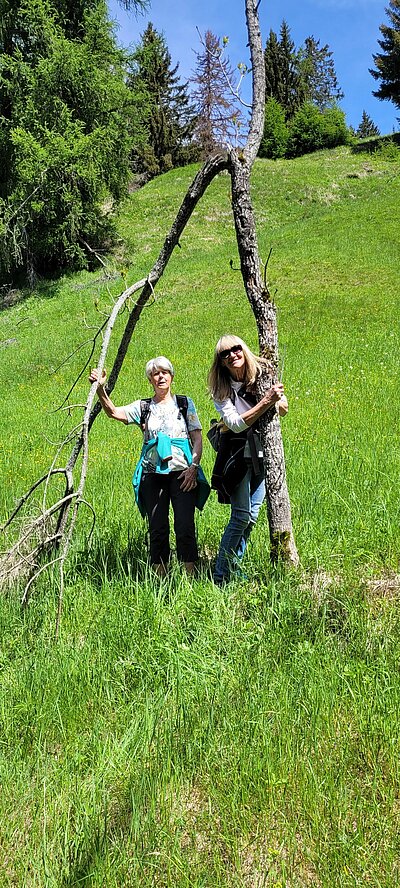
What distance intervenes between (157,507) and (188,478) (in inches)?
12.7

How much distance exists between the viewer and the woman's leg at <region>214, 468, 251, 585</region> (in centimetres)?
415

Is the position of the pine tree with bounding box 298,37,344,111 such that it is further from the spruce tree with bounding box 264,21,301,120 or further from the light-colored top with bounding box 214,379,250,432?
the light-colored top with bounding box 214,379,250,432

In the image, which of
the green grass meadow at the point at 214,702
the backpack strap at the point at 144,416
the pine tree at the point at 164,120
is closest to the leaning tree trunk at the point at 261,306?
the green grass meadow at the point at 214,702

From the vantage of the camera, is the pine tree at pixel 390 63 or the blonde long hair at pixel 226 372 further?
the pine tree at pixel 390 63

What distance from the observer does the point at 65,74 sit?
24.8m

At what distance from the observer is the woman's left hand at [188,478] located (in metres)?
4.29

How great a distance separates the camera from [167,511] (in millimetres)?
4398

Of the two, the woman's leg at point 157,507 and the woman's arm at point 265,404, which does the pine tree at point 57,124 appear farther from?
the woman's arm at point 265,404

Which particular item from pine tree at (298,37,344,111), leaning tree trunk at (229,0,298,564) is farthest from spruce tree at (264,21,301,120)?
leaning tree trunk at (229,0,298,564)

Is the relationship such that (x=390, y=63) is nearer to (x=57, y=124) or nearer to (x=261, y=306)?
(x=57, y=124)

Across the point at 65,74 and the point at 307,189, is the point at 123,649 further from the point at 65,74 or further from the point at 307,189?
the point at 307,189

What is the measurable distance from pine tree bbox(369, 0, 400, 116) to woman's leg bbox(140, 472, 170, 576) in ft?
177

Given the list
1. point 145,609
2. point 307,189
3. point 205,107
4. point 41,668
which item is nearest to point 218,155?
point 205,107

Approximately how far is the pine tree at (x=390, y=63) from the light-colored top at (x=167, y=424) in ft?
176
